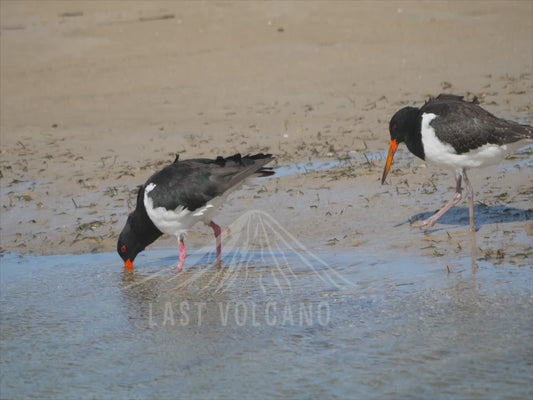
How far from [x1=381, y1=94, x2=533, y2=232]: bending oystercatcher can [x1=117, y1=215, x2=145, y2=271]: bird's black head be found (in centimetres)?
224

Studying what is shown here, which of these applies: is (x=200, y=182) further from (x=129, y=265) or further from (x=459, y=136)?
(x=459, y=136)

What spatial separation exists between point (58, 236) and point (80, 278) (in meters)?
1.26

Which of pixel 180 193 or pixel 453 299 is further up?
pixel 180 193

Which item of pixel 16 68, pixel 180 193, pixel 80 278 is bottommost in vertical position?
pixel 80 278

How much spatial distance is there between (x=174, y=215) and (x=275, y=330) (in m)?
1.90

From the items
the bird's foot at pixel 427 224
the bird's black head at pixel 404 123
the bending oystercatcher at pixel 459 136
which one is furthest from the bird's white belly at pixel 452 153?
the bird's foot at pixel 427 224

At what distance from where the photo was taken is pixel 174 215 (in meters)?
6.64

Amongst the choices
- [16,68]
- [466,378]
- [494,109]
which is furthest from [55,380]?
[16,68]

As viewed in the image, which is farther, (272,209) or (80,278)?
(272,209)

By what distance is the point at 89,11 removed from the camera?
1612 cm

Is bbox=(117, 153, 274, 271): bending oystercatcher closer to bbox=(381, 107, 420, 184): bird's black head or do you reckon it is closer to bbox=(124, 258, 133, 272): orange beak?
bbox=(124, 258, 133, 272): orange beak

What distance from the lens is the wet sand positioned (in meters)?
7.45

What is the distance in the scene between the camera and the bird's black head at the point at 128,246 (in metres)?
6.67

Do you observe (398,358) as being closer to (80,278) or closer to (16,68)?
(80,278)
